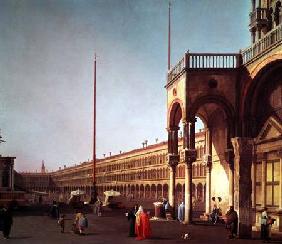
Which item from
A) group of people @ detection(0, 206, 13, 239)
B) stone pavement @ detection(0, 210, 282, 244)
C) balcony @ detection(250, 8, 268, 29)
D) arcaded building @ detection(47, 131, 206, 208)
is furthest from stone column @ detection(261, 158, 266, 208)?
arcaded building @ detection(47, 131, 206, 208)

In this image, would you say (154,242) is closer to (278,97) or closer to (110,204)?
(278,97)

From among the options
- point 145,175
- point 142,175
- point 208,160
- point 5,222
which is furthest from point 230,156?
point 142,175

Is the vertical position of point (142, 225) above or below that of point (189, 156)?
below

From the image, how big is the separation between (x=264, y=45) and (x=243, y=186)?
654 cm

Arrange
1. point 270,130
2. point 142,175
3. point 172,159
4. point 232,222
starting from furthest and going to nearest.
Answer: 1. point 142,175
2. point 172,159
3. point 270,130
4. point 232,222

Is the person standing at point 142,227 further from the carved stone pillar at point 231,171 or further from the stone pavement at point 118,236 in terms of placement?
the carved stone pillar at point 231,171

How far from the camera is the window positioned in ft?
72.4

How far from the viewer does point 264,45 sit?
21.8 meters

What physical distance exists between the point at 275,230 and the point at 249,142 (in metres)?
4.94

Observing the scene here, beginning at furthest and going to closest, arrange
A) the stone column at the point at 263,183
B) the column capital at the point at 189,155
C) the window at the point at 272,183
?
the column capital at the point at 189,155 < the stone column at the point at 263,183 < the window at the point at 272,183

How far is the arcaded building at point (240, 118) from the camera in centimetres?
2039

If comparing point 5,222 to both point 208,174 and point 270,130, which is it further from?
point 208,174

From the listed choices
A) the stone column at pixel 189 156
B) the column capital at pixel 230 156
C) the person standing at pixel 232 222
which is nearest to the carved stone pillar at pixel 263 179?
the column capital at pixel 230 156

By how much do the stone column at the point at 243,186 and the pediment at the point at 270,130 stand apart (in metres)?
2.77
